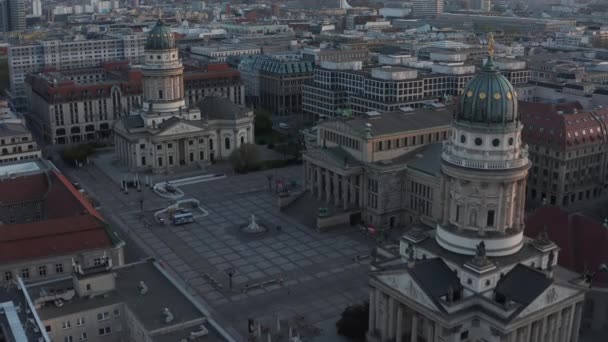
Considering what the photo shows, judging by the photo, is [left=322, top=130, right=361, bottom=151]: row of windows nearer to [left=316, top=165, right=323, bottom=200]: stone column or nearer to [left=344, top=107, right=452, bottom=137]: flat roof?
[left=344, top=107, right=452, bottom=137]: flat roof

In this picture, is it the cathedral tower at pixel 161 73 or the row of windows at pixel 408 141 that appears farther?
the cathedral tower at pixel 161 73

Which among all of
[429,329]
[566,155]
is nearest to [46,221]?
[429,329]

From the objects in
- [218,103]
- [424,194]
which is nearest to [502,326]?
[424,194]

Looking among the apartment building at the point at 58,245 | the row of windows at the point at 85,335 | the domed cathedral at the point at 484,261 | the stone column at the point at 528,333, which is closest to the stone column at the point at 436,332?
the domed cathedral at the point at 484,261

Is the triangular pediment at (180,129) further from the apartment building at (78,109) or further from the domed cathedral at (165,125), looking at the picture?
the apartment building at (78,109)

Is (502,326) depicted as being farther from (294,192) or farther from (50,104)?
(50,104)

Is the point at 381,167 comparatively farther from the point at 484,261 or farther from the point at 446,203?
the point at 484,261

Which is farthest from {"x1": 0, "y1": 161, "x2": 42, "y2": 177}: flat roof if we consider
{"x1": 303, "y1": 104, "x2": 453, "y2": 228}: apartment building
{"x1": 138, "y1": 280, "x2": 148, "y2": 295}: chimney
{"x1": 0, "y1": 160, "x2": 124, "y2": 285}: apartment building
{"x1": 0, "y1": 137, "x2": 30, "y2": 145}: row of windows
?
{"x1": 138, "y1": 280, "x2": 148, "y2": 295}: chimney
